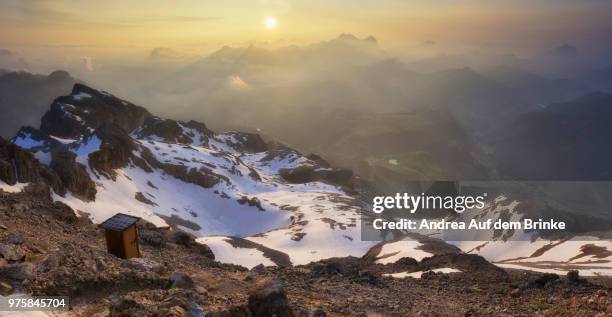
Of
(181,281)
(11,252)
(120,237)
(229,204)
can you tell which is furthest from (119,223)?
→ (229,204)

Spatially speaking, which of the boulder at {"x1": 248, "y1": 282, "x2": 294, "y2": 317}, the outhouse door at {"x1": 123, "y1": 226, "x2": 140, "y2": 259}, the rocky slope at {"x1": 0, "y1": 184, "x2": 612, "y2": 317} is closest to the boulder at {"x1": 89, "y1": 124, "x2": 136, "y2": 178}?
the rocky slope at {"x1": 0, "y1": 184, "x2": 612, "y2": 317}

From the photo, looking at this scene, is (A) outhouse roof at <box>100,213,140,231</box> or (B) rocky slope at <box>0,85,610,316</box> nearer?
(B) rocky slope at <box>0,85,610,316</box>

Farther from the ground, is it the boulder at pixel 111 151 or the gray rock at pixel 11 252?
the boulder at pixel 111 151

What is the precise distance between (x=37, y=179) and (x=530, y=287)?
7717cm

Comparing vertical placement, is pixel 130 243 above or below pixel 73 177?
below

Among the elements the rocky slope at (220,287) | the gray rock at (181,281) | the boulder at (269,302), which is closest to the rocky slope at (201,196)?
the rocky slope at (220,287)

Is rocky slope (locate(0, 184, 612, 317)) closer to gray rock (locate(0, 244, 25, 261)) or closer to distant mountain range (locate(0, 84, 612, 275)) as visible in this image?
gray rock (locate(0, 244, 25, 261))

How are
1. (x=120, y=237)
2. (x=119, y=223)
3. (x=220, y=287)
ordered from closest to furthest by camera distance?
(x=220, y=287) → (x=120, y=237) → (x=119, y=223)

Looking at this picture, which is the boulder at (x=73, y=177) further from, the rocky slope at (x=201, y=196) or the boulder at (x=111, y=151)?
the boulder at (x=111, y=151)

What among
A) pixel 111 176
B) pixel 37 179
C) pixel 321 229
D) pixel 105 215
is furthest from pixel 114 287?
pixel 111 176

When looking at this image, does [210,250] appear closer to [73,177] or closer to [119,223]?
[119,223]

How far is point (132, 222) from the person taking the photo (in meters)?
26.8

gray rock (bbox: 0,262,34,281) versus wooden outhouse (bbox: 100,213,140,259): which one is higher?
wooden outhouse (bbox: 100,213,140,259)

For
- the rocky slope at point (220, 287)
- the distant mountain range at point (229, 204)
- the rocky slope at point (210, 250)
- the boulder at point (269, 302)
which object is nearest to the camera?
the boulder at point (269, 302)
